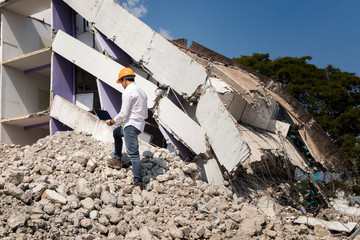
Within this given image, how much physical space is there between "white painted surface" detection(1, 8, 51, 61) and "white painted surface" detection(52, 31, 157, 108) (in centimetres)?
308

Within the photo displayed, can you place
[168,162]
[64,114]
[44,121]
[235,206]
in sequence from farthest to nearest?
[44,121] < [64,114] < [168,162] < [235,206]

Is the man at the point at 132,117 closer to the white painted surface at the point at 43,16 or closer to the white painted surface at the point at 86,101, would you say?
the white painted surface at the point at 86,101

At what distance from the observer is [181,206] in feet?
13.9

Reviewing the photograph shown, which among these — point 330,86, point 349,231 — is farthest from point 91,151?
point 330,86

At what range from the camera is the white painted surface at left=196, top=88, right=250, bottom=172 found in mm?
5078

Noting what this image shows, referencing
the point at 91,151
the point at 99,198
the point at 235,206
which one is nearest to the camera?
the point at 99,198

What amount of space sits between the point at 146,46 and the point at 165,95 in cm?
116

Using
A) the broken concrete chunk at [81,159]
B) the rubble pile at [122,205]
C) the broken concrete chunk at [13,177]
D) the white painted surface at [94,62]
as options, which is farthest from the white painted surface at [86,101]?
the broken concrete chunk at [13,177]

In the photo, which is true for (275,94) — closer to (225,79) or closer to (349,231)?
(225,79)

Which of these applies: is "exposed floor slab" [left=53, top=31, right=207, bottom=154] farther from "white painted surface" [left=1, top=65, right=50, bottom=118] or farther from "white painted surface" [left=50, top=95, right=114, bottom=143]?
"white painted surface" [left=1, top=65, right=50, bottom=118]

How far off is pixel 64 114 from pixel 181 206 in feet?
15.8

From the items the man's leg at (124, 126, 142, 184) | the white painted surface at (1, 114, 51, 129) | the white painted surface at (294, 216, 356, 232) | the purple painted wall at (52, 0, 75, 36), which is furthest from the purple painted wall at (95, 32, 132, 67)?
the white painted surface at (294, 216, 356, 232)

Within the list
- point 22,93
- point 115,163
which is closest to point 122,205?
point 115,163

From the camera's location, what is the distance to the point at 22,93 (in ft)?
35.1
